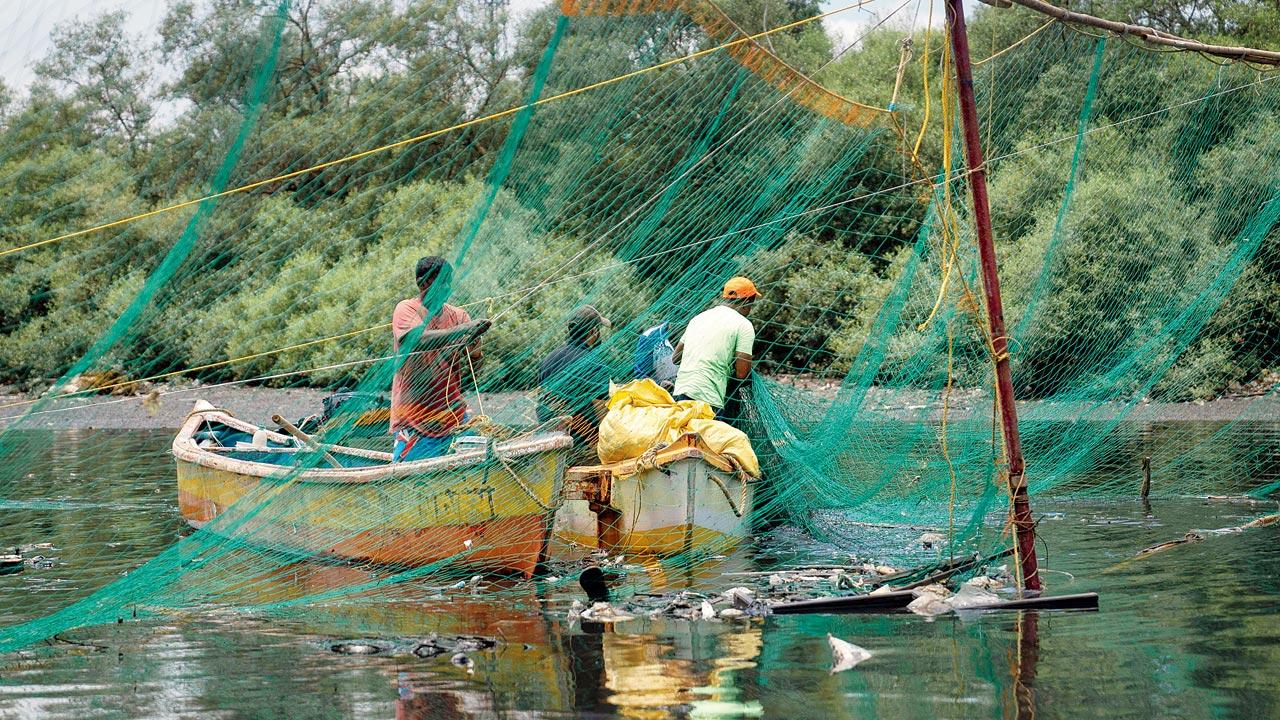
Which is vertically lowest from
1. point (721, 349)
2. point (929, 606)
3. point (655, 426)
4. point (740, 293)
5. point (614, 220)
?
point (929, 606)

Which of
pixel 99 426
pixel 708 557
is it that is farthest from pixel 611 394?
pixel 99 426

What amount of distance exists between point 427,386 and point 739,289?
91.2 inches

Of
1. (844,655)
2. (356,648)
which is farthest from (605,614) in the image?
(844,655)

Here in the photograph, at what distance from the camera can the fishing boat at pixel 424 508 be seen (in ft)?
25.4

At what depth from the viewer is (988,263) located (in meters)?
6.52

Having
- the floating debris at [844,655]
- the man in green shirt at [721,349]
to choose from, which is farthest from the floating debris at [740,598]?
the man in green shirt at [721,349]

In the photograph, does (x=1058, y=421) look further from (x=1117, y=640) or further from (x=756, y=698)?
(x=756, y=698)

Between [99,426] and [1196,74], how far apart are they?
18.3 metres

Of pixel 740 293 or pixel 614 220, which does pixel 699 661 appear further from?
pixel 740 293

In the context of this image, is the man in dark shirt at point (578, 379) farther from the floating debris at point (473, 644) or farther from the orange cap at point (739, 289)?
the floating debris at point (473, 644)

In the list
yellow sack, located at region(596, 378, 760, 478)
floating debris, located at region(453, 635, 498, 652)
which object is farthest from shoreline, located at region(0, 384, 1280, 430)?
floating debris, located at region(453, 635, 498, 652)

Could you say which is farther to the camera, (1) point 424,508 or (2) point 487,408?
(2) point 487,408

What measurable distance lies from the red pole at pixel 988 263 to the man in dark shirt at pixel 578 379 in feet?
8.20

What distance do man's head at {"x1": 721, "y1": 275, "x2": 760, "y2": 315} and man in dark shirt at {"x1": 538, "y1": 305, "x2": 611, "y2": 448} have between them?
2.91ft
